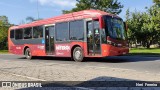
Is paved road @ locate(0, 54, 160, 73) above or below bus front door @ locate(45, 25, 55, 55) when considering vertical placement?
below

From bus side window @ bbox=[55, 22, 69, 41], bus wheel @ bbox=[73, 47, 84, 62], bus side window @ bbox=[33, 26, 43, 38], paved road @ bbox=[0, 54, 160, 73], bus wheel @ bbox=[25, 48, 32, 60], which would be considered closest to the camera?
paved road @ bbox=[0, 54, 160, 73]

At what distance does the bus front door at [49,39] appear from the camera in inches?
906

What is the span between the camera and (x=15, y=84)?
1030 centimetres

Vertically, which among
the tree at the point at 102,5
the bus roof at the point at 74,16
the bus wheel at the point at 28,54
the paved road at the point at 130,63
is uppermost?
the tree at the point at 102,5

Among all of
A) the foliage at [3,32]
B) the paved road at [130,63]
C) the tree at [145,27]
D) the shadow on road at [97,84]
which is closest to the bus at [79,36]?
the paved road at [130,63]

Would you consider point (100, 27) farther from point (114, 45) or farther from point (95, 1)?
point (95, 1)

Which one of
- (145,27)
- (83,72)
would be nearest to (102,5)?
(145,27)

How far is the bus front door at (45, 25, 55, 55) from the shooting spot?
2302 cm

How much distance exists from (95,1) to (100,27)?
136 ft

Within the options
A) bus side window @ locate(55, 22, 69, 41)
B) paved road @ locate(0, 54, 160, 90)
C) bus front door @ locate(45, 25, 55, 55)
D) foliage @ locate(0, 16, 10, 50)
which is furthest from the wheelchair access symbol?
foliage @ locate(0, 16, 10, 50)

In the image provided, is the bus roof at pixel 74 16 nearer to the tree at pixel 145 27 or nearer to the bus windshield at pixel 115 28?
the bus windshield at pixel 115 28

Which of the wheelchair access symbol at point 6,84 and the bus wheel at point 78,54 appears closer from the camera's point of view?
the wheelchair access symbol at point 6,84

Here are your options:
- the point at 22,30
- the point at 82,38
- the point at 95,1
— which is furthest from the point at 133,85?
the point at 95,1

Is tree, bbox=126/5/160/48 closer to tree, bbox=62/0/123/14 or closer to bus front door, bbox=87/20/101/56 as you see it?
tree, bbox=62/0/123/14
